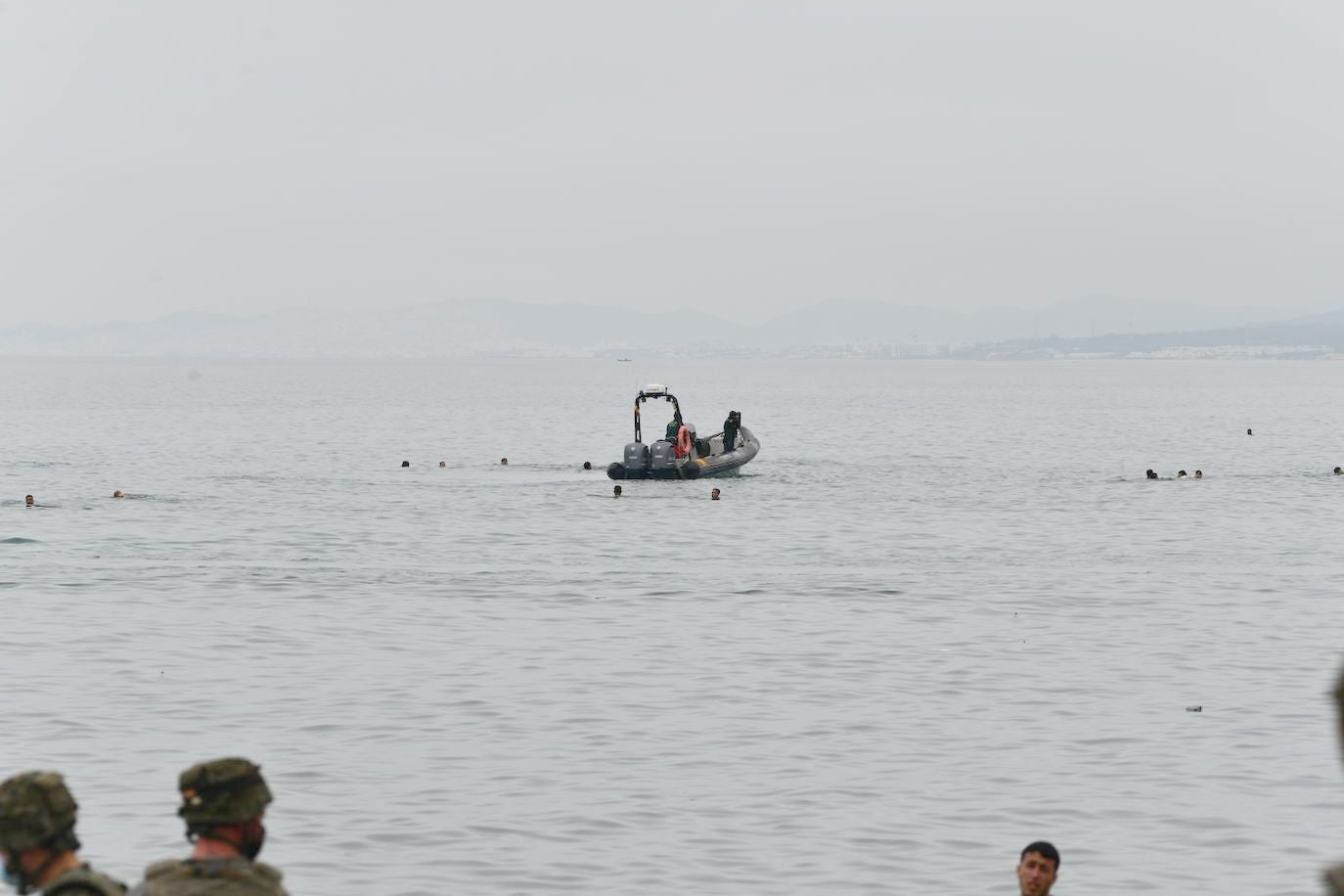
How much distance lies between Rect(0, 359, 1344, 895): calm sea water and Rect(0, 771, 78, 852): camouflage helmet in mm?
9483

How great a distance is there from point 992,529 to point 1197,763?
102 ft

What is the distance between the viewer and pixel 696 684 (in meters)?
26.8

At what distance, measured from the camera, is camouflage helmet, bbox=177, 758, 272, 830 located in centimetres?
797

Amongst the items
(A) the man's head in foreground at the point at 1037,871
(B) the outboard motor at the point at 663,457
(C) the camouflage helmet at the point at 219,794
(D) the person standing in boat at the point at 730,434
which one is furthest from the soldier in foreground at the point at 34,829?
(D) the person standing in boat at the point at 730,434

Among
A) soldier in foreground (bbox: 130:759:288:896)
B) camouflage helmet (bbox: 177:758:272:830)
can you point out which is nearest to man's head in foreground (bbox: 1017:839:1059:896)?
soldier in foreground (bbox: 130:759:288:896)

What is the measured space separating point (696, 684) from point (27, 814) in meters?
19.3

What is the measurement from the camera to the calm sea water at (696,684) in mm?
18406

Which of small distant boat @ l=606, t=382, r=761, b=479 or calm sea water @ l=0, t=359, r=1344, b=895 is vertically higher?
small distant boat @ l=606, t=382, r=761, b=479

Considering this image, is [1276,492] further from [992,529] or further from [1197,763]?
[1197,763]

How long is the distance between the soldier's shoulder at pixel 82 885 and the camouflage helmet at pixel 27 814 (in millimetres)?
317

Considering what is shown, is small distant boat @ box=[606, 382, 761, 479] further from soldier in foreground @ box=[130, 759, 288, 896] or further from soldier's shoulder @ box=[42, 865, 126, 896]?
soldier's shoulder @ box=[42, 865, 126, 896]

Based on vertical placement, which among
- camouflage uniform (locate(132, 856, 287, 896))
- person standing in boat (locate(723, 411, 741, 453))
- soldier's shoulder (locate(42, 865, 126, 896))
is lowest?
camouflage uniform (locate(132, 856, 287, 896))

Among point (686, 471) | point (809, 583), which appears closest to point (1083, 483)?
point (686, 471)

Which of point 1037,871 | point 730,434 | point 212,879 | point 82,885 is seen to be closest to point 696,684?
point 1037,871
